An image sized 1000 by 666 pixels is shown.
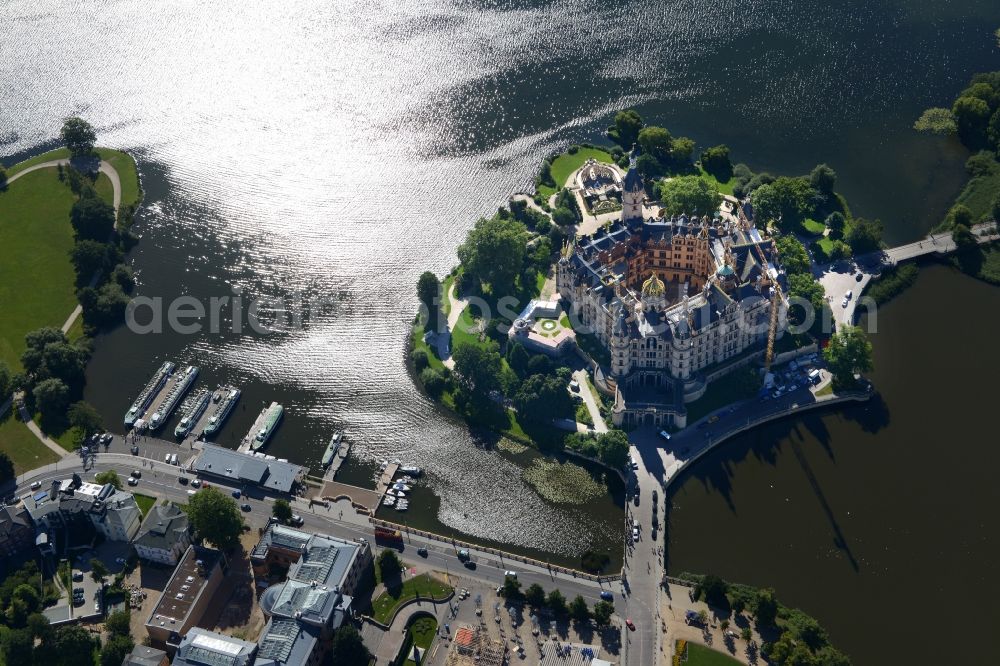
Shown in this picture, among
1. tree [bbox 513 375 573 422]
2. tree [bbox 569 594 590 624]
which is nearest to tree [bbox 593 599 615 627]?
tree [bbox 569 594 590 624]

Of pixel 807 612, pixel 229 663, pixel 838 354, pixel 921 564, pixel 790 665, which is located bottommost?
pixel 229 663

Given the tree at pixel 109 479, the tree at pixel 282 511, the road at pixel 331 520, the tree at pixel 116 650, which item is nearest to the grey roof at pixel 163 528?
the road at pixel 331 520

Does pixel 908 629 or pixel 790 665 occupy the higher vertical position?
pixel 908 629

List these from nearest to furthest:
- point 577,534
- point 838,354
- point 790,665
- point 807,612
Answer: point 790,665
point 807,612
point 577,534
point 838,354

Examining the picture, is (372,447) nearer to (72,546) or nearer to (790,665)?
(72,546)

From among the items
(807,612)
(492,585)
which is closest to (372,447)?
(492,585)

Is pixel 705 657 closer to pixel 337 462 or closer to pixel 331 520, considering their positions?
pixel 331 520

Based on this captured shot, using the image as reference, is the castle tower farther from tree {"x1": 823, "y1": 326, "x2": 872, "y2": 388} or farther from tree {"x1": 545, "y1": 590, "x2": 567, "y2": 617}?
tree {"x1": 545, "y1": 590, "x2": 567, "y2": 617}
